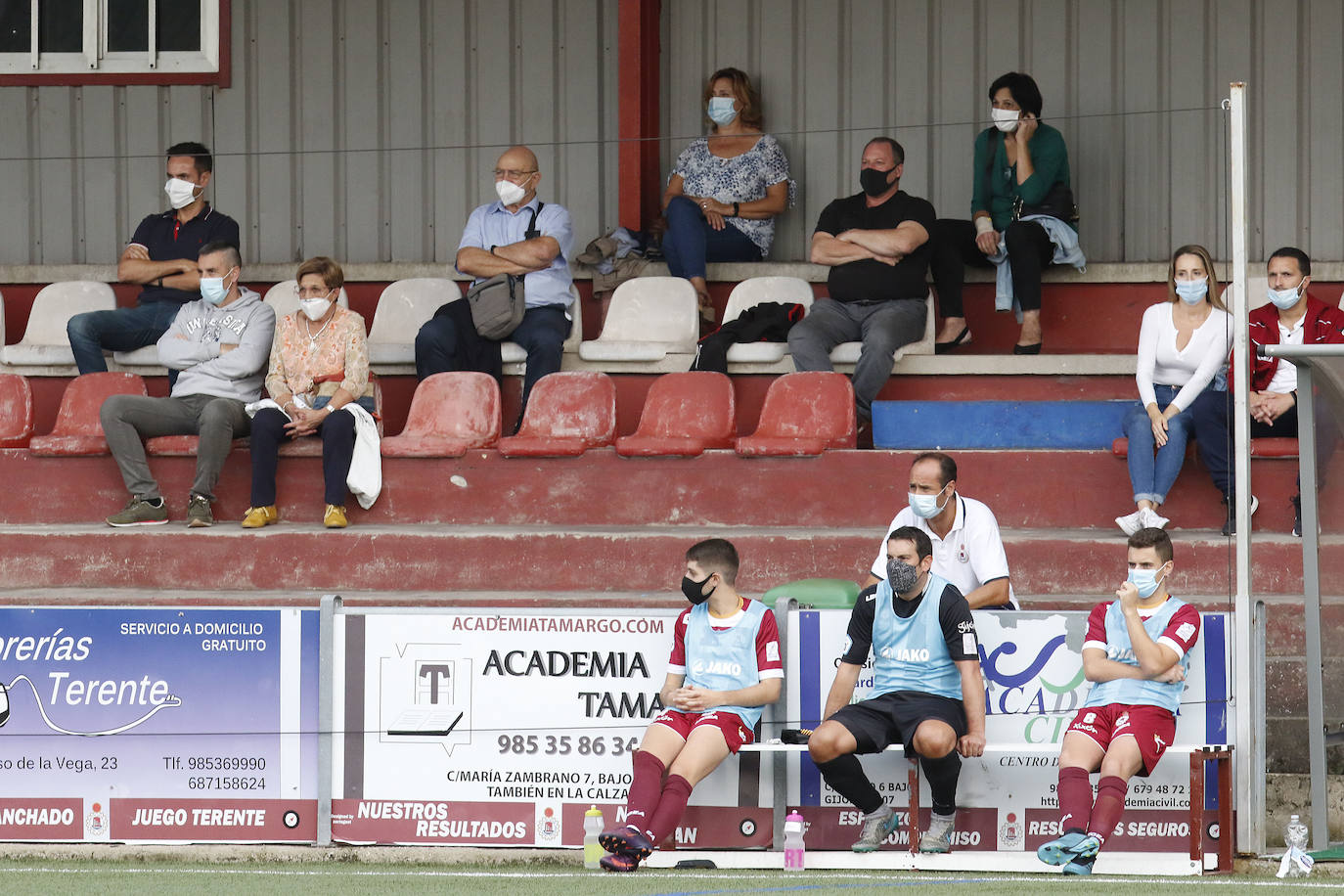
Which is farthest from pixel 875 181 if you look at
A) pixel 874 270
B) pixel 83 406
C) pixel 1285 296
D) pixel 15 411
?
pixel 15 411

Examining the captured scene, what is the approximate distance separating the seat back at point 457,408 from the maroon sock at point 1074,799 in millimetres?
4162

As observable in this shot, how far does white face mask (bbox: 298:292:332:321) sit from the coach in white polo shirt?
3.79m

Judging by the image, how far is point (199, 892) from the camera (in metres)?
6.06

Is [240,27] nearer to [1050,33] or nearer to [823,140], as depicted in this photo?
[823,140]

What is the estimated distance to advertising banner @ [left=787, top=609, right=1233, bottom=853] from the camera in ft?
21.9

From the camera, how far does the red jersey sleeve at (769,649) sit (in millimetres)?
6723

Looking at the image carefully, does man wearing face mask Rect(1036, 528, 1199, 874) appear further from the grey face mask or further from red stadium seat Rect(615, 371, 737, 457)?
red stadium seat Rect(615, 371, 737, 457)

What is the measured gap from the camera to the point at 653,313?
10602mm

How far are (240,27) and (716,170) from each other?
138 inches

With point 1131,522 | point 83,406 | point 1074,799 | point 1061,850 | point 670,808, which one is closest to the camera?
point 1061,850

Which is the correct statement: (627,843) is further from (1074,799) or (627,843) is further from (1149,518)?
(1149,518)

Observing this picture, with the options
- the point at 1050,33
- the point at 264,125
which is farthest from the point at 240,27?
the point at 1050,33

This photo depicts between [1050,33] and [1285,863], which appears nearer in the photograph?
[1285,863]

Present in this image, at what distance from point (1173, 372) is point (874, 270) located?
189 centimetres
